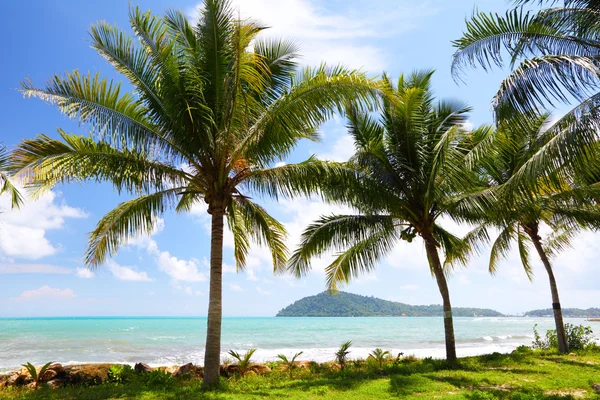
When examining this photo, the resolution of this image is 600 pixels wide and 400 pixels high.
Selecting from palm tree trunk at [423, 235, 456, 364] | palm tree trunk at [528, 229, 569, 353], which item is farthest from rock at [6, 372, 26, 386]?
palm tree trunk at [528, 229, 569, 353]

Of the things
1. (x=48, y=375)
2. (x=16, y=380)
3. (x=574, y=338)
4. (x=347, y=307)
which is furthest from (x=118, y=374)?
(x=347, y=307)

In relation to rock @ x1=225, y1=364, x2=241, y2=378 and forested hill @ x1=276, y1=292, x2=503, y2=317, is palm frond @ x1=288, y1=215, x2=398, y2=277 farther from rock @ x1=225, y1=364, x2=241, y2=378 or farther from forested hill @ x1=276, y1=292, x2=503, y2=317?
forested hill @ x1=276, y1=292, x2=503, y2=317

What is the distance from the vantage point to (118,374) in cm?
1017

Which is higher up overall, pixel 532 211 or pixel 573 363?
pixel 532 211

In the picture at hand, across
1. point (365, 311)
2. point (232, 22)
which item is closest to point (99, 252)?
point (232, 22)

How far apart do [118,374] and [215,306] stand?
10.0ft

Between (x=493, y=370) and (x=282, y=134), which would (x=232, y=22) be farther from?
(x=493, y=370)

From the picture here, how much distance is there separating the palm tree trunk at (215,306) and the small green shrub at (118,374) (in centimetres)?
234

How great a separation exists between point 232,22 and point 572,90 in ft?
21.1

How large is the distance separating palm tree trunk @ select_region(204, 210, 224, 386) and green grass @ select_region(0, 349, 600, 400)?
1.33ft

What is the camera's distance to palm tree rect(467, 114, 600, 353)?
11.1m

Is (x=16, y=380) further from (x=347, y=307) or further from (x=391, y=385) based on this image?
(x=347, y=307)

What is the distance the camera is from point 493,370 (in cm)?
1102

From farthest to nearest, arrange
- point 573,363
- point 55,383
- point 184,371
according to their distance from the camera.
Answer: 1. point 573,363
2. point 184,371
3. point 55,383
